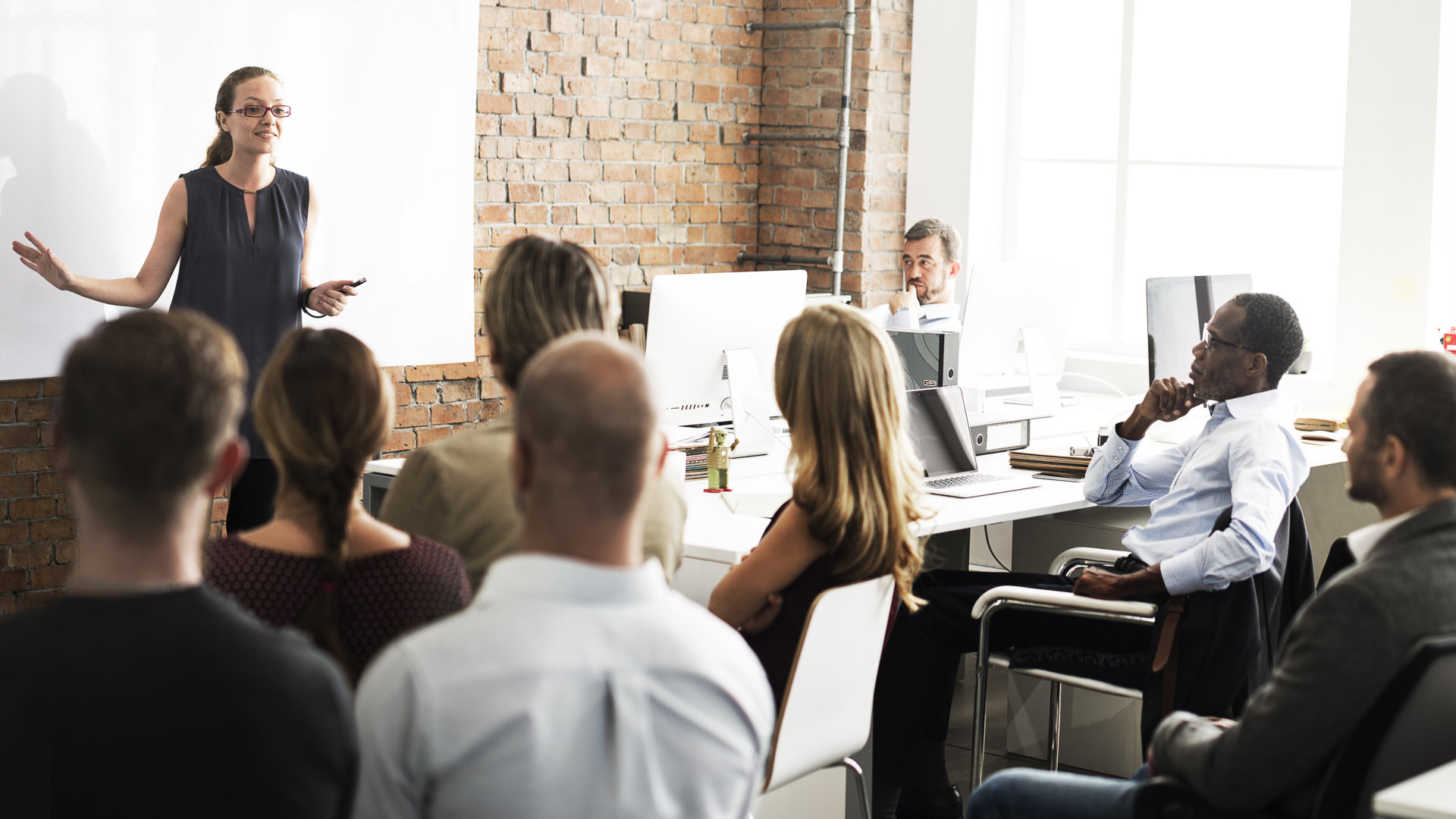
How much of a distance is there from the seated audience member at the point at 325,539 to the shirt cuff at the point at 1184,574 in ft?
4.96

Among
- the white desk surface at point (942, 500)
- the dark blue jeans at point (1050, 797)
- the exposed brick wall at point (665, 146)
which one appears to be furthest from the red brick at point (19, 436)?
the dark blue jeans at point (1050, 797)

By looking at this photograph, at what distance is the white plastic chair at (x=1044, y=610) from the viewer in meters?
2.74

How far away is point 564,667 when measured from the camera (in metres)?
1.15

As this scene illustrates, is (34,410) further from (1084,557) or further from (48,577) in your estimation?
(1084,557)

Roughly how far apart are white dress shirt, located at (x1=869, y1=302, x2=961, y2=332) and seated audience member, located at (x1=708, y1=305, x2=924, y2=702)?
8.51ft

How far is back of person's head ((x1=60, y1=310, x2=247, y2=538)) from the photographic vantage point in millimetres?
1081

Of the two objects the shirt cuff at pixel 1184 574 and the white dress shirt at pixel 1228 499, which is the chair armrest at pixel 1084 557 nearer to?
the white dress shirt at pixel 1228 499

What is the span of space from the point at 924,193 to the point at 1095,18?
1057mm

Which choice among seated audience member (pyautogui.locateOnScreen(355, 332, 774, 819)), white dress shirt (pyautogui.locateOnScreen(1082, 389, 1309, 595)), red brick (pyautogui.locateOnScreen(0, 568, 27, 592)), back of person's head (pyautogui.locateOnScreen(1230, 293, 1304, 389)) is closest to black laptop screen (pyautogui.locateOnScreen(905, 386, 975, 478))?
white dress shirt (pyautogui.locateOnScreen(1082, 389, 1309, 595))

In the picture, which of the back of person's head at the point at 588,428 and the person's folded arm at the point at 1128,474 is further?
the person's folded arm at the point at 1128,474

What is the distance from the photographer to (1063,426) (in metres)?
4.59

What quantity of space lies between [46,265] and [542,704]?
3101 millimetres

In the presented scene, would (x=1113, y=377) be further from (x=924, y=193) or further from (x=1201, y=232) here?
(x=924, y=193)

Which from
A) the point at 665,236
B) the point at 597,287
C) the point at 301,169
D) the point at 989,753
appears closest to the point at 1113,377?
the point at 665,236
